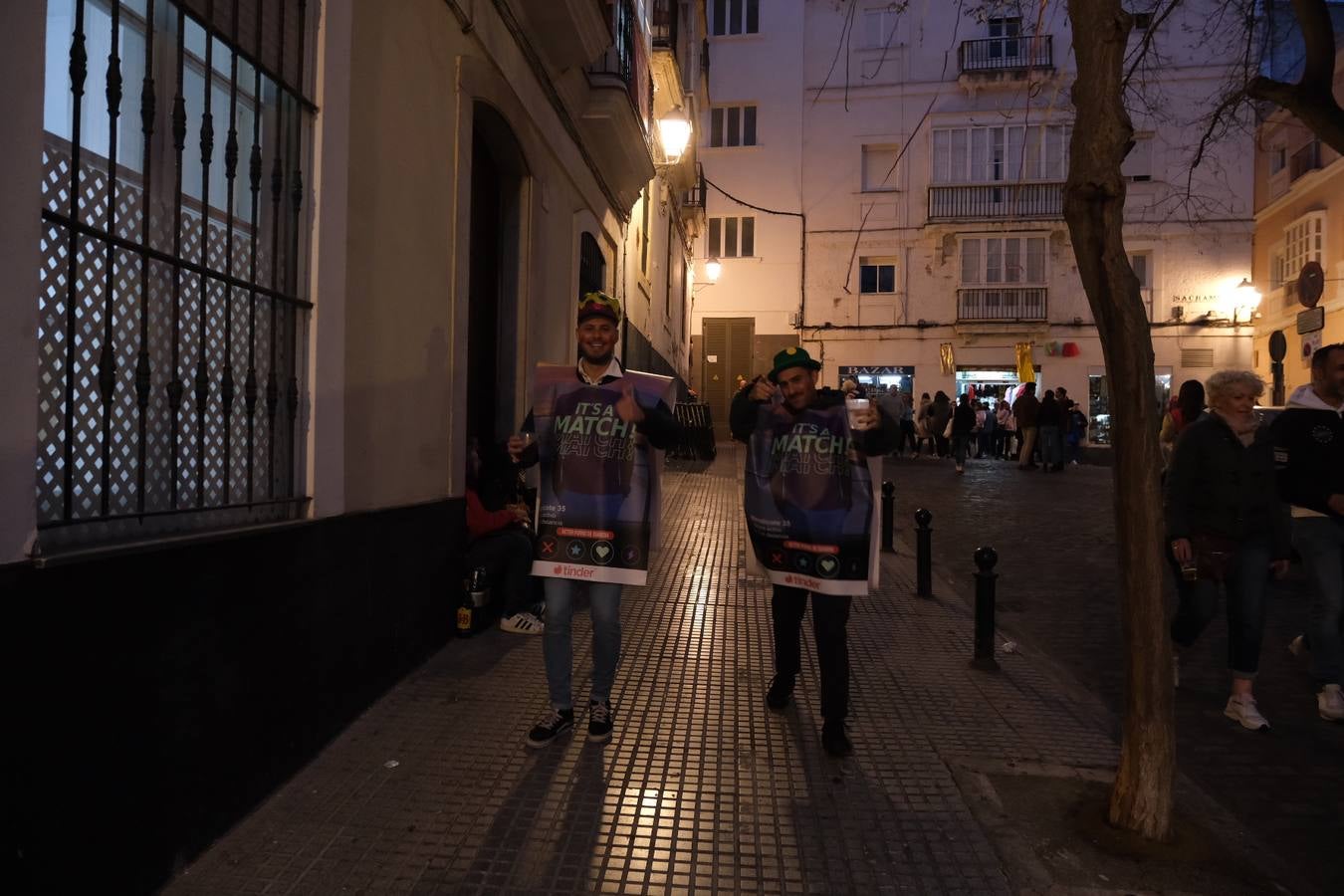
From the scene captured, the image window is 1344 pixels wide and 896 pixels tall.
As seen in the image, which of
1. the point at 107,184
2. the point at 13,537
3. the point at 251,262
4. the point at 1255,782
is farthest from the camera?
the point at 1255,782

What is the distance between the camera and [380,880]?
2754mm

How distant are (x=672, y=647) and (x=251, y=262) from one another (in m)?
3.21

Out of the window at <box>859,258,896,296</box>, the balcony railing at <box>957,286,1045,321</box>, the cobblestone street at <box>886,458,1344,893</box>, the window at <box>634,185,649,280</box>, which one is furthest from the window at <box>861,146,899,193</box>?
the cobblestone street at <box>886,458,1344,893</box>

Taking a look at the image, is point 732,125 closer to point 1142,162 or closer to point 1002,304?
point 1002,304

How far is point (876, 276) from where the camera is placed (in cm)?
2848

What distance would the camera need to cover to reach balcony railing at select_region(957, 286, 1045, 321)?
27.1 meters

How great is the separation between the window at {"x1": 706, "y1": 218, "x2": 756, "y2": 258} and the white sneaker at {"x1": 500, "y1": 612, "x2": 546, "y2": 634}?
24.4 metres

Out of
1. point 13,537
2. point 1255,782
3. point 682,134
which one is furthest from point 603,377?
point 682,134

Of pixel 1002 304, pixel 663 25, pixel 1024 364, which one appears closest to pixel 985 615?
pixel 663 25

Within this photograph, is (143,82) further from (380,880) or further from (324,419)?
(380,880)

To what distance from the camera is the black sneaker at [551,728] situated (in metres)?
3.76

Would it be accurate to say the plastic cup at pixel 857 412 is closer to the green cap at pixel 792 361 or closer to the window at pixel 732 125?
the green cap at pixel 792 361

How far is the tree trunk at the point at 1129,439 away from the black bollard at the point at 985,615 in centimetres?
206

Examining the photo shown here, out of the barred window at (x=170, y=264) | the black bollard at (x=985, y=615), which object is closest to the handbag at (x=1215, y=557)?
the black bollard at (x=985, y=615)
